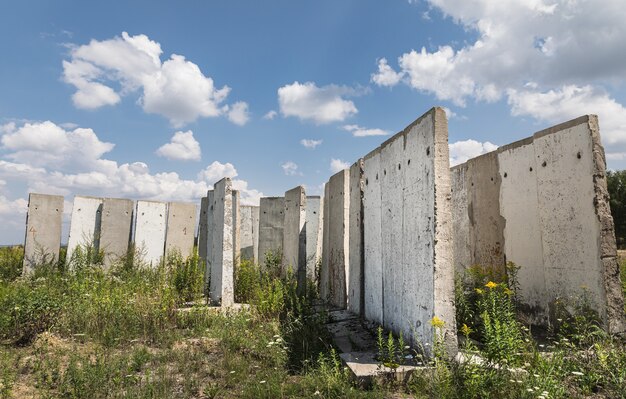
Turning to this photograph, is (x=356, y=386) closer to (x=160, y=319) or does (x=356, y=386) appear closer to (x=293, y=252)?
(x=160, y=319)

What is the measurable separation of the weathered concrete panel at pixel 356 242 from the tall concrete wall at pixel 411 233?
179mm

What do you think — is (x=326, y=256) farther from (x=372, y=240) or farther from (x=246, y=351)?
(x=246, y=351)

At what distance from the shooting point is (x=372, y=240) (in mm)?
5371

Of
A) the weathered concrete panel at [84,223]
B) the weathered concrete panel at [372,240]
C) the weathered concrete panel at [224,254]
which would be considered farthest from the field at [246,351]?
the weathered concrete panel at [84,223]

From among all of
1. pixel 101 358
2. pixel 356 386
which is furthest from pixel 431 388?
pixel 101 358

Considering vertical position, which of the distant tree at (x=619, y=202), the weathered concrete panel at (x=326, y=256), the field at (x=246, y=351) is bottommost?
the field at (x=246, y=351)

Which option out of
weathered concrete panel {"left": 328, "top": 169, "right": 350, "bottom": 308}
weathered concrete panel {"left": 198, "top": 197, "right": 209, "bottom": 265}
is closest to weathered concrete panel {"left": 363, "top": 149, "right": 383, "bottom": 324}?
weathered concrete panel {"left": 328, "top": 169, "right": 350, "bottom": 308}

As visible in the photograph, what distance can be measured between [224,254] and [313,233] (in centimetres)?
202

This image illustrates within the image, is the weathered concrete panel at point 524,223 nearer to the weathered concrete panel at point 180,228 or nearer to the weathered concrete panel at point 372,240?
the weathered concrete panel at point 372,240

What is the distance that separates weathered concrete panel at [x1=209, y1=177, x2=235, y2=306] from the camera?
260 inches

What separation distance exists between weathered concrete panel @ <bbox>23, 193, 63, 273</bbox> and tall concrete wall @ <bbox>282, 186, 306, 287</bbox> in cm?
518

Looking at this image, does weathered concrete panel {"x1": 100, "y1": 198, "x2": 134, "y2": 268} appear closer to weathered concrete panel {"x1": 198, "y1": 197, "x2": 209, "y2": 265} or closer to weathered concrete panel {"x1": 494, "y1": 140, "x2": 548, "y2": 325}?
weathered concrete panel {"x1": 198, "y1": 197, "x2": 209, "y2": 265}

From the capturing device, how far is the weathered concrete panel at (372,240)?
202 inches

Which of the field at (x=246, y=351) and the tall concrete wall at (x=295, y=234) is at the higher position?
the tall concrete wall at (x=295, y=234)
